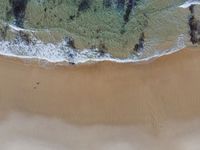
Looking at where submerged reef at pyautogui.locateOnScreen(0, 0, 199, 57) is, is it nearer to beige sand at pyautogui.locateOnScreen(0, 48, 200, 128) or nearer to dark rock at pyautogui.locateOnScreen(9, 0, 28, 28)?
dark rock at pyautogui.locateOnScreen(9, 0, 28, 28)

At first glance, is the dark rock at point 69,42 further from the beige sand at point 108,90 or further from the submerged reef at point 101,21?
the beige sand at point 108,90

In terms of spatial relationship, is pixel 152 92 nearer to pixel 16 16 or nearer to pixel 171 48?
pixel 171 48

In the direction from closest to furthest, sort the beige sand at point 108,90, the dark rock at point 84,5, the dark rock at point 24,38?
the dark rock at point 84,5 < the dark rock at point 24,38 < the beige sand at point 108,90

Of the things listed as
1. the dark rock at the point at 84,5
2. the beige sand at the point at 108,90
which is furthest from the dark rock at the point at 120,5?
the beige sand at the point at 108,90

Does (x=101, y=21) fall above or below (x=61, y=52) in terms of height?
above

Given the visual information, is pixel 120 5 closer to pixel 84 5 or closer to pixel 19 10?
pixel 84 5

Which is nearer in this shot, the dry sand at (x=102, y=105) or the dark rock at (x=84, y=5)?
the dark rock at (x=84, y=5)

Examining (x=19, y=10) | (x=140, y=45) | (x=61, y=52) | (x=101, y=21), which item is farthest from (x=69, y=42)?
(x=140, y=45)
